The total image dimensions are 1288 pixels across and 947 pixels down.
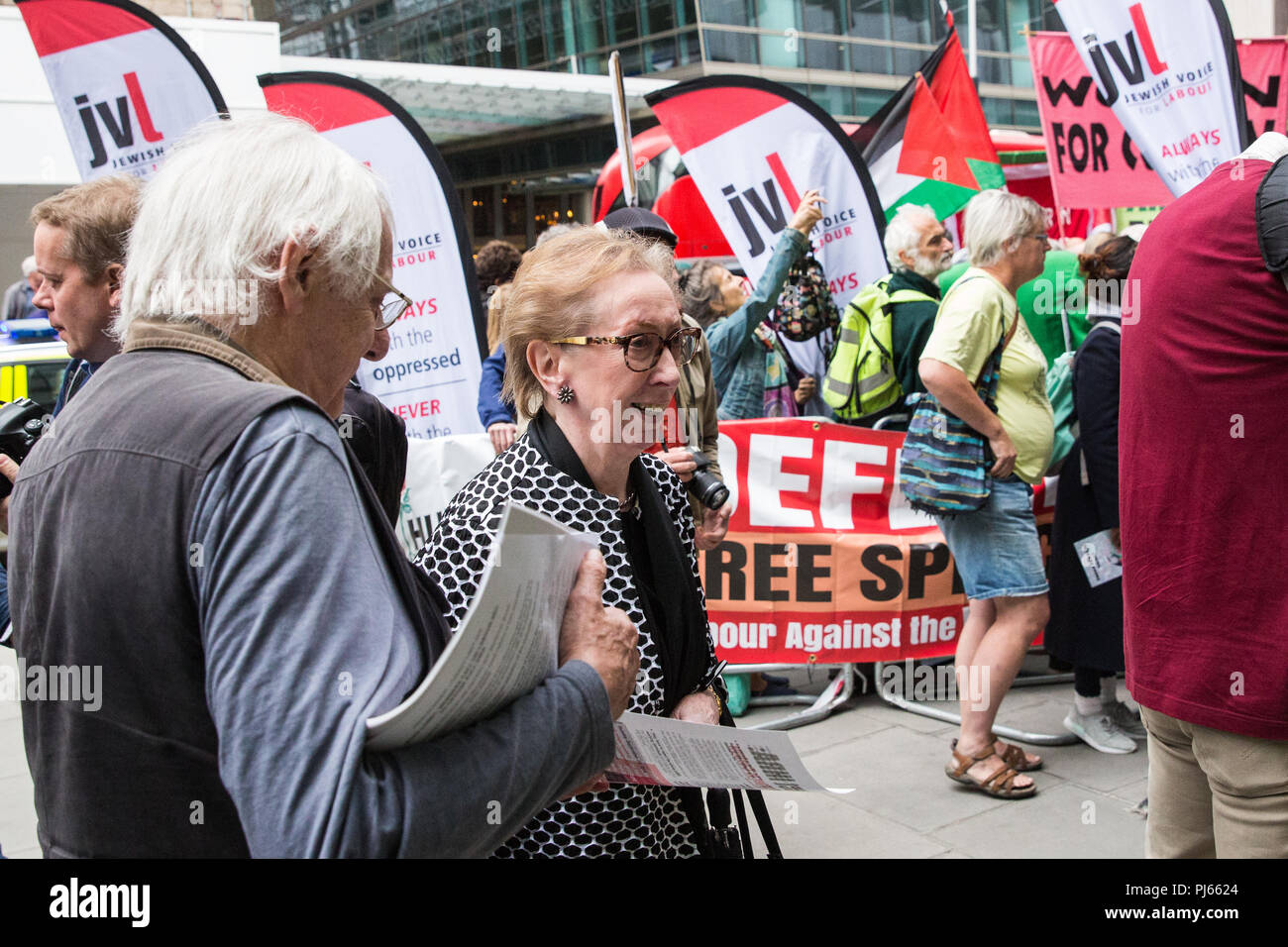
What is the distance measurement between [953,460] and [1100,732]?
1463 mm

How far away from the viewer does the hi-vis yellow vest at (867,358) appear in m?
5.23

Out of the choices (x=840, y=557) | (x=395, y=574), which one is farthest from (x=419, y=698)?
(x=840, y=557)

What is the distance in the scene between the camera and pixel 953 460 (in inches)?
160

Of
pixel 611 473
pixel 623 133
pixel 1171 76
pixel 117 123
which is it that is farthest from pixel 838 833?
pixel 117 123

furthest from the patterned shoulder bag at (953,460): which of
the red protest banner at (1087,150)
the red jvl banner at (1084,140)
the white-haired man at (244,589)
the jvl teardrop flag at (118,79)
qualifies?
the jvl teardrop flag at (118,79)

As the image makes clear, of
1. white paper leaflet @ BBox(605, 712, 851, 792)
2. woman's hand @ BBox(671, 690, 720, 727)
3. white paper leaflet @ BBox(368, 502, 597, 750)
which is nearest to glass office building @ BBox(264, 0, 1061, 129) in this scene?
woman's hand @ BBox(671, 690, 720, 727)

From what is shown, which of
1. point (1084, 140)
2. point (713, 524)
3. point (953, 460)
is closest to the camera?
point (713, 524)

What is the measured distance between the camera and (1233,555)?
211 cm

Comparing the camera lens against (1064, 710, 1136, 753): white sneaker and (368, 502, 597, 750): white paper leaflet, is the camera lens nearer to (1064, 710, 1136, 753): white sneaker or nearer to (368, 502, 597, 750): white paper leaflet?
(368, 502, 597, 750): white paper leaflet

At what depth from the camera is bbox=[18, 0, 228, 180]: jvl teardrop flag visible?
476cm

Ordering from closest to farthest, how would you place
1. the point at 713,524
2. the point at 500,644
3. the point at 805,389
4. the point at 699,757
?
the point at 500,644, the point at 699,757, the point at 713,524, the point at 805,389

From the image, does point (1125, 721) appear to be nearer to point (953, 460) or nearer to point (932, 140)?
point (953, 460)

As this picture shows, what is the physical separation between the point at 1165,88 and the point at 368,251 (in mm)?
5218

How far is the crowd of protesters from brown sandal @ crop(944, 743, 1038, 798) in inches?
0.6
